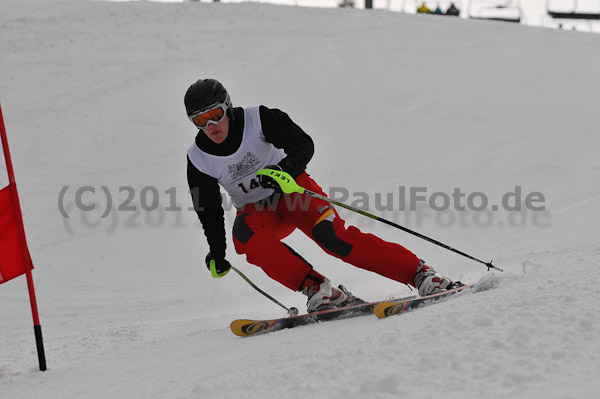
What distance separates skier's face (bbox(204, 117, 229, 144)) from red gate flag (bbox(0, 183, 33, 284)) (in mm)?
1087

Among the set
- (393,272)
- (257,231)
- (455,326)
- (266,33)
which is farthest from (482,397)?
(266,33)

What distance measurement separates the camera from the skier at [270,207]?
3475 mm

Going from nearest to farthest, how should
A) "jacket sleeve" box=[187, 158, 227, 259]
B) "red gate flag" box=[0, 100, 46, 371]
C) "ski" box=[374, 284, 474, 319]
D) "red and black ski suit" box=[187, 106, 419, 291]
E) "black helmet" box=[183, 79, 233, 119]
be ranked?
1. "ski" box=[374, 284, 474, 319]
2. "red gate flag" box=[0, 100, 46, 371]
3. "red and black ski suit" box=[187, 106, 419, 291]
4. "black helmet" box=[183, 79, 233, 119]
5. "jacket sleeve" box=[187, 158, 227, 259]

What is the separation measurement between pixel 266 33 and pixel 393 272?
10.7 metres

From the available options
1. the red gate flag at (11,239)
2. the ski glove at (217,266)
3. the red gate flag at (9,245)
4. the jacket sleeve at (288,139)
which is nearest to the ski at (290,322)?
the ski glove at (217,266)

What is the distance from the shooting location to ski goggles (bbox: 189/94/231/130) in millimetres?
3633

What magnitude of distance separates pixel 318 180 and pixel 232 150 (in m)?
4.57

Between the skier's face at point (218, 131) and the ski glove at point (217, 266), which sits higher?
the skier's face at point (218, 131)

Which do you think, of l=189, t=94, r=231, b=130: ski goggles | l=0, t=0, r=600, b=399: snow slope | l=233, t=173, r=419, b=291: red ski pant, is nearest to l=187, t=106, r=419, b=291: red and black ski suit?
l=233, t=173, r=419, b=291: red ski pant

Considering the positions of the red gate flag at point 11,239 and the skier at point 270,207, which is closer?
the red gate flag at point 11,239

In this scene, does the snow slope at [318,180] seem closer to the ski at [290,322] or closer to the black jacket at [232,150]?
the ski at [290,322]

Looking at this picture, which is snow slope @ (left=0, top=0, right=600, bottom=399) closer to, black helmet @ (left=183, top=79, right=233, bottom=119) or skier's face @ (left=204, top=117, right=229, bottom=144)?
skier's face @ (left=204, top=117, right=229, bottom=144)

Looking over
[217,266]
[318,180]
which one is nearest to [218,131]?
[217,266]

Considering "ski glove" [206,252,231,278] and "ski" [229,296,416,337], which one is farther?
"ski glove" [206,252,231,278]
